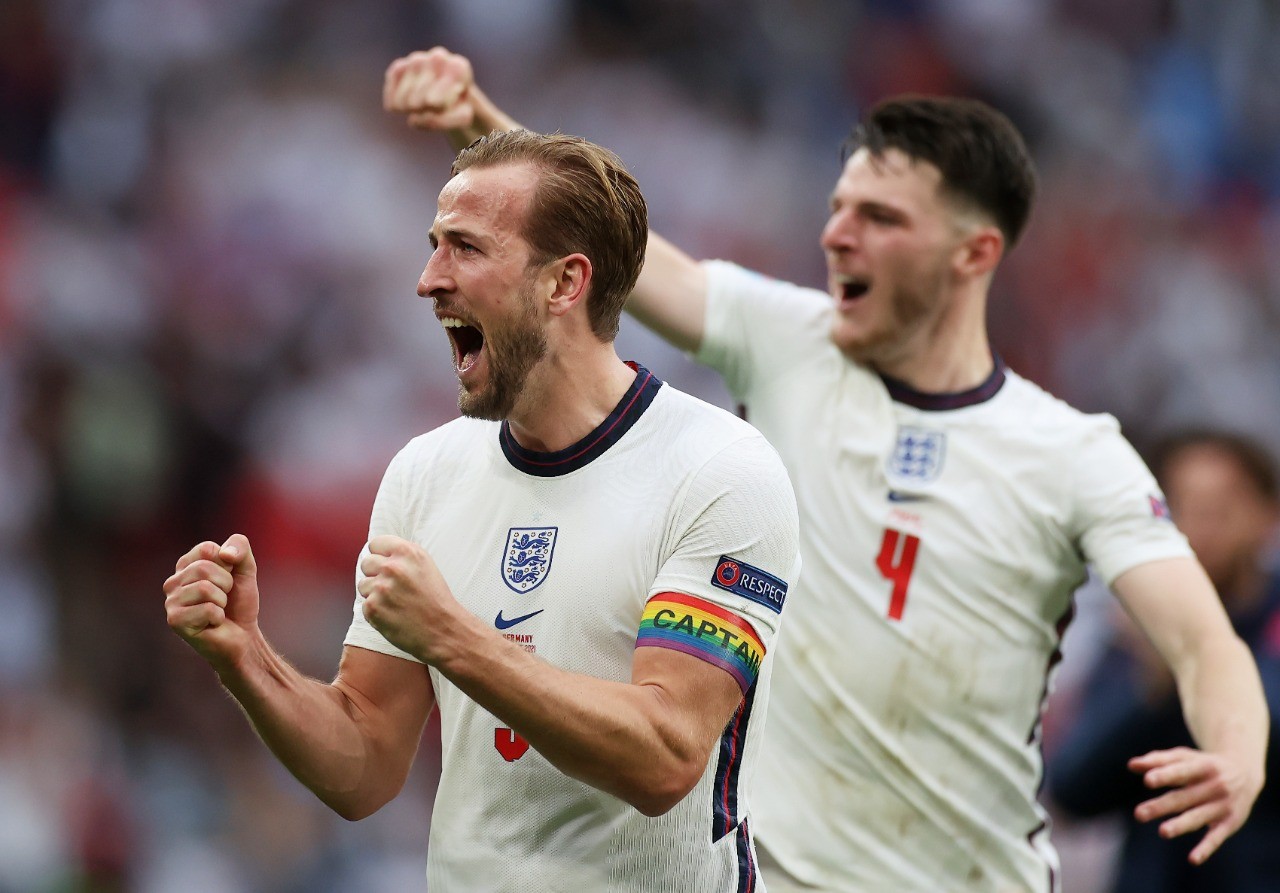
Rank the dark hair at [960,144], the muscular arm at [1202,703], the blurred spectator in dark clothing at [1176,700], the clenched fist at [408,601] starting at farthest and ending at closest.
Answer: the blurred spectator in dark clothing at [1176,700] < the dark hair at [960,144] < the muscular arm at [1202,703] < the clenched fist at [408,601]

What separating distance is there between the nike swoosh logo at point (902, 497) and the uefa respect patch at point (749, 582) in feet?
4.58

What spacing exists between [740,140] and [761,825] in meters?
7.30

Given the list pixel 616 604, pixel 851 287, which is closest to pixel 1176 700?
pixel 851 287

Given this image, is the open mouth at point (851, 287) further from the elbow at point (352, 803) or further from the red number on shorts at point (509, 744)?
the elbow at point (352, 803)

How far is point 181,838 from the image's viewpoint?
7340 mm

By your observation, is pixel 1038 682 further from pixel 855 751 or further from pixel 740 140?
pixel 740 140

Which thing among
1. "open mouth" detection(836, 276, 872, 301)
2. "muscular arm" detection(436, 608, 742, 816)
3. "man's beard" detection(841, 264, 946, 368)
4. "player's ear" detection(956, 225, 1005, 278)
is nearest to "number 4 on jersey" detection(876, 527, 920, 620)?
"man's beard" detection(841, 264, 946, 368)

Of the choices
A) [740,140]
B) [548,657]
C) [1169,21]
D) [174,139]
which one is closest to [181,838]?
[174,139]

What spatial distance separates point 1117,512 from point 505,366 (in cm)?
190

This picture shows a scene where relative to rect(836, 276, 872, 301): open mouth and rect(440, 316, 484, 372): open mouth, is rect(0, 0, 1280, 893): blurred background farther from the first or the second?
rect(440, 316, 484, 372): open mouth

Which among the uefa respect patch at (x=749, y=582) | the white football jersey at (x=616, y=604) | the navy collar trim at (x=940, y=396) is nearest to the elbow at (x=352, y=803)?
the white football jersey at (x=616, y=604)

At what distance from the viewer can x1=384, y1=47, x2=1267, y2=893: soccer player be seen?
4.17m

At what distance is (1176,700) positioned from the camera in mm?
5027

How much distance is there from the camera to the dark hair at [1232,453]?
5438mm
